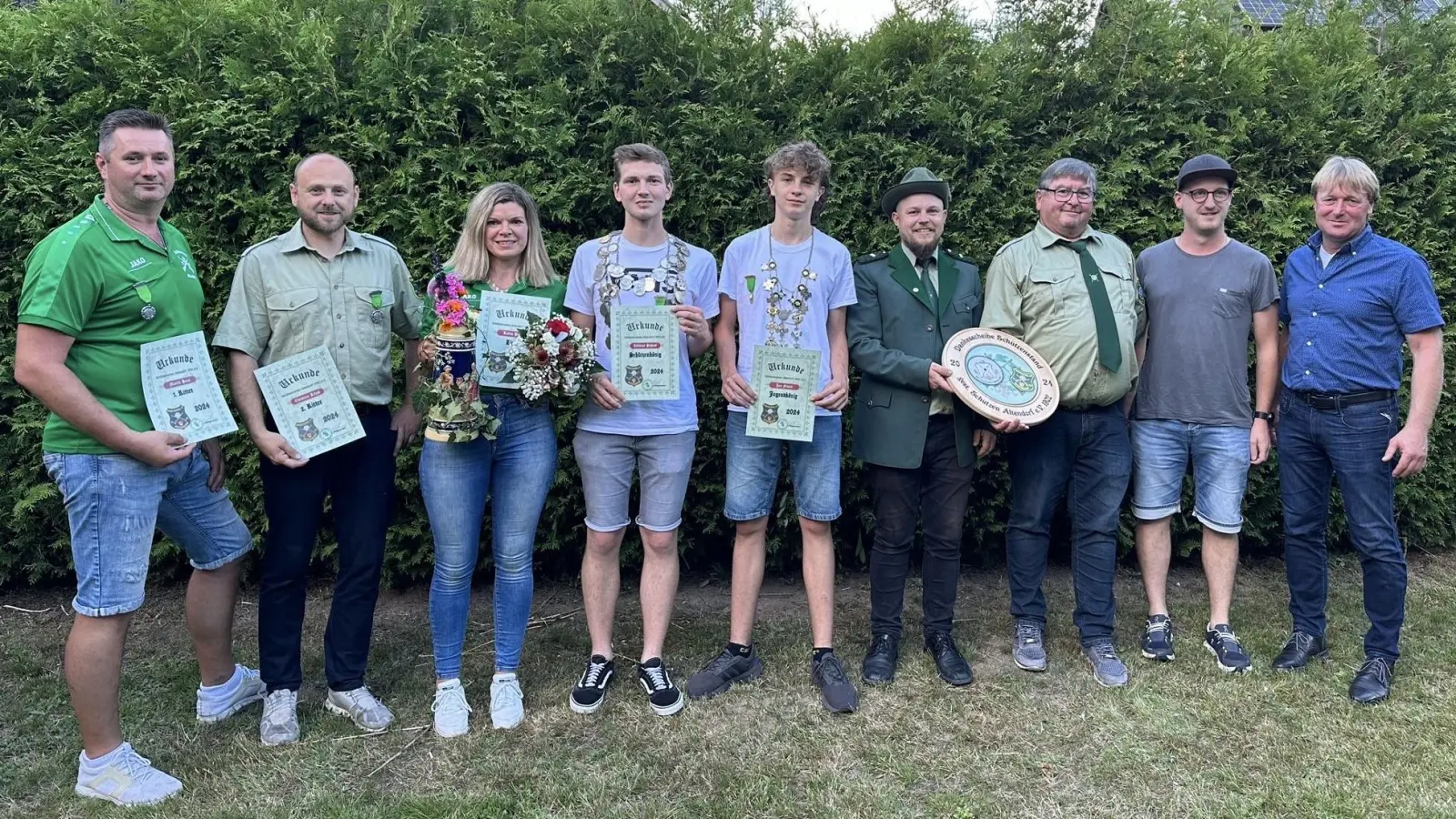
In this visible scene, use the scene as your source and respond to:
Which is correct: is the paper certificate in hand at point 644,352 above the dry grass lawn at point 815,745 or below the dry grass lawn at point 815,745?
above

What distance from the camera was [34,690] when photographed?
3.77 metres

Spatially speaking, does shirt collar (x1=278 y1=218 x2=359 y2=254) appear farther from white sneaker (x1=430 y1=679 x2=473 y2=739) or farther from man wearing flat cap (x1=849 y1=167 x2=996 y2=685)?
man wearing flat cap (x1=849 y1=167 x2=996 y2=685)

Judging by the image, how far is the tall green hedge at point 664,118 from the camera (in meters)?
4.44

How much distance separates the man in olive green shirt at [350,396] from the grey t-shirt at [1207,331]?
3.11m

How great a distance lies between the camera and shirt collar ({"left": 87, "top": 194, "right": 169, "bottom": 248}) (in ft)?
9.19

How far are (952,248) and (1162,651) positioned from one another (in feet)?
7.23

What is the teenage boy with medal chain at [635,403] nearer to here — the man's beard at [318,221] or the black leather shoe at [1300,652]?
the man's beard at [318,221]

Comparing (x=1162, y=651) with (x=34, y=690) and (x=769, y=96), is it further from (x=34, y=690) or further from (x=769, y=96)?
(x=34, y=690)

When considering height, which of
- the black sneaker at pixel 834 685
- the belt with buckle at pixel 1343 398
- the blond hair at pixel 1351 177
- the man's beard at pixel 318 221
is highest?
the blond hair at pixel 1351 177

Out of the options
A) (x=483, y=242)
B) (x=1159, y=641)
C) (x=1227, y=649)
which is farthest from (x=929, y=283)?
(x=1227, y=649)

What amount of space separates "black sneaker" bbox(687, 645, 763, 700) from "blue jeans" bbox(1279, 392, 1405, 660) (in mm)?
2406

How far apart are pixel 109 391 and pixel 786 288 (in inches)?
91.0

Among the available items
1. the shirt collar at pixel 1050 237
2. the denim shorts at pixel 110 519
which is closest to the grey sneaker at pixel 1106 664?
the shirt collar at pixel 1050 237

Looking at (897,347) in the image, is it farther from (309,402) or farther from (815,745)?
(309,402)
